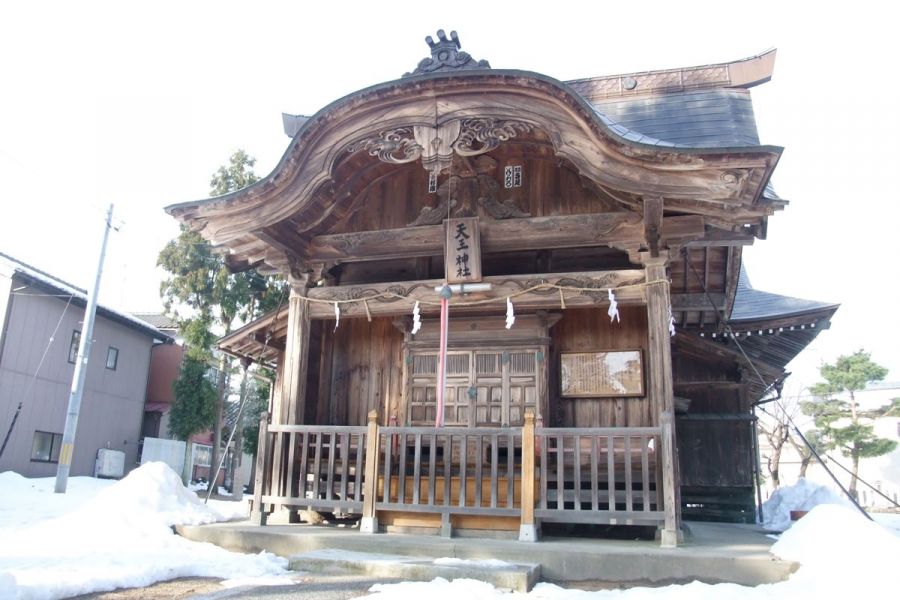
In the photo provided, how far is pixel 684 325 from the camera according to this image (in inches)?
496

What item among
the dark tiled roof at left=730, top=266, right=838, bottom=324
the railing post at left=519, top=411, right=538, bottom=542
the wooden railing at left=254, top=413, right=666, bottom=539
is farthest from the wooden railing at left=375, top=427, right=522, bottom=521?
the dark tiled roof at left=730, top=266, right=838, bottom=324

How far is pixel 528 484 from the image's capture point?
22.9 feet

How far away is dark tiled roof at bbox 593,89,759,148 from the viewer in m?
9.74

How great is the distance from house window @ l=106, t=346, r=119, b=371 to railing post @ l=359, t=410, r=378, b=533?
21779 millimetres

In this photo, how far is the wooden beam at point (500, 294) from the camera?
7926 mm

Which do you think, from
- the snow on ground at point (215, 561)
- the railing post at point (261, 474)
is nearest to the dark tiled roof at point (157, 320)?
the railing post at point (261, 474)

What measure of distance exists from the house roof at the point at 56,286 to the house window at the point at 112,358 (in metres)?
1.09

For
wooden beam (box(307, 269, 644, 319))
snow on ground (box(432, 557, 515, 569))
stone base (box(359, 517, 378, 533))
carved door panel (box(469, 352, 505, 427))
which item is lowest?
snow on ground (box(432, 557, 515, 569))

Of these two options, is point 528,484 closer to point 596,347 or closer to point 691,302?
point 596,347

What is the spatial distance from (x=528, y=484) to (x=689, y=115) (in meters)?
6.76

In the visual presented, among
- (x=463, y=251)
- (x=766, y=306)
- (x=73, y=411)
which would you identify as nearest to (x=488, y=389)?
(x=463, y=251)

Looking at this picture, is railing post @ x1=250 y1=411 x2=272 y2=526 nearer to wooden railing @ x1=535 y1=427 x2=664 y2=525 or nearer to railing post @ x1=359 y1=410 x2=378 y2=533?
railing post @ x1=359 y1=410 x2=378 y2=533

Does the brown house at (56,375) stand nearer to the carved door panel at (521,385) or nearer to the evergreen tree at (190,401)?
the evergreen tree at (190,401)

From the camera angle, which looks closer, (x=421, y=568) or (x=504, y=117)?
(x=421, y=568)
